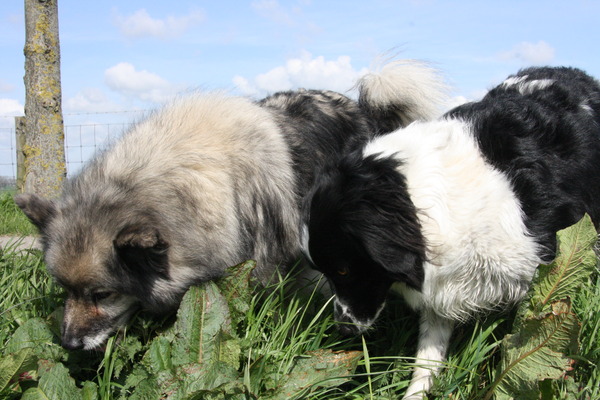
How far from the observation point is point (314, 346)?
3.00 metres

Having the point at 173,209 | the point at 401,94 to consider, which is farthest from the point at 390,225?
the point at 401,94

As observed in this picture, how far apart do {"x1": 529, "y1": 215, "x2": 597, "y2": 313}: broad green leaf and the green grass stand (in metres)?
5.04

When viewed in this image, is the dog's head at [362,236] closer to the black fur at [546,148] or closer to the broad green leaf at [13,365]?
the black fur at [546,148]

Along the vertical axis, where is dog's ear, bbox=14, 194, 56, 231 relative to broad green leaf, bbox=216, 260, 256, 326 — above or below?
above

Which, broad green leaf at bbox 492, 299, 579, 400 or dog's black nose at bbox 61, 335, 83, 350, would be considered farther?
dog's black nose at bbox 61, 335, 83, 350

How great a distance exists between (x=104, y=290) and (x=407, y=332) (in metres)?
1.79

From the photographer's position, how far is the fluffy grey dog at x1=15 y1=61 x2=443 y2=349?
2.95 m

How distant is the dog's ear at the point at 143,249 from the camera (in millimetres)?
2752

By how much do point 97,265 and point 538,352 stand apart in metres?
2.24

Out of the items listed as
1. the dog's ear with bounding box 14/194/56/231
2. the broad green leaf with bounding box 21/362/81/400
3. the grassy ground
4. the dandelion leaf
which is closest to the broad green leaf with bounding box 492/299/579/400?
the dandelion leaf

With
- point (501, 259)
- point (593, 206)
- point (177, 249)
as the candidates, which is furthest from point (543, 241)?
point (177, 249)

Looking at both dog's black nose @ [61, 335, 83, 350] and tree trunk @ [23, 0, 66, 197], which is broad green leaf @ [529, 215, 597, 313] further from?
tree trunk @ [23, 0, 66, 197]

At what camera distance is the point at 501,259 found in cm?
269

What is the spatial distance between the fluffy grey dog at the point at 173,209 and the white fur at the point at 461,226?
2.83 ft
